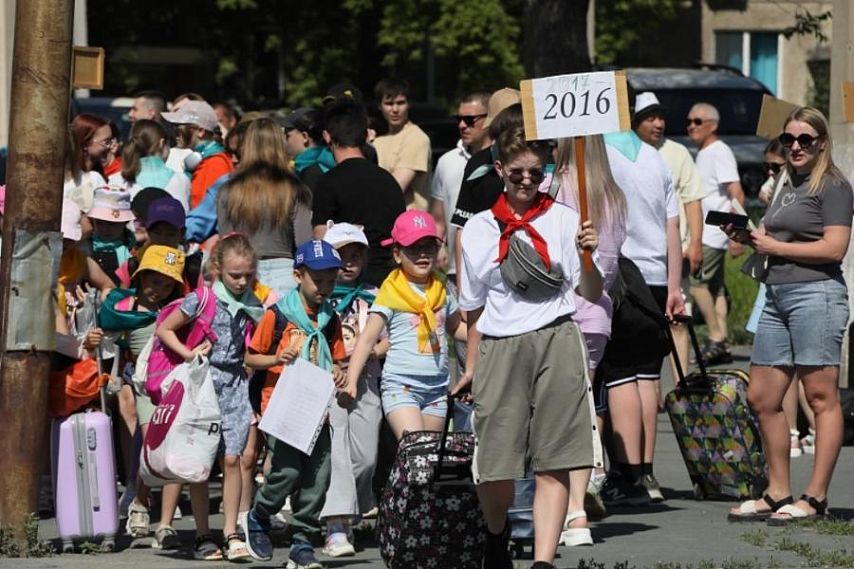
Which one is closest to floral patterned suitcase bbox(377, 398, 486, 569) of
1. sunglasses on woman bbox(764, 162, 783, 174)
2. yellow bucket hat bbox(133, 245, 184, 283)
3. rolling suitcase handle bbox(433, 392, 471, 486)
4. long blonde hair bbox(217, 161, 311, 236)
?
rolling suitcase handle bbox(433, 392, 471, 486)

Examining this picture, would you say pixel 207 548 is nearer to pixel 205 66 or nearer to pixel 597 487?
pixel 597 487

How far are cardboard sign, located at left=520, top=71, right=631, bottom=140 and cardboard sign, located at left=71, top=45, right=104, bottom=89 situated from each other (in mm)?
3246

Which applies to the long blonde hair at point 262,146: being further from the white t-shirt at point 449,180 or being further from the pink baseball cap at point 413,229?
the pink baseball cap at point 413,229

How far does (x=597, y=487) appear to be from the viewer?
922 cm

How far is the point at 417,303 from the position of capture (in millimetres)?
8422

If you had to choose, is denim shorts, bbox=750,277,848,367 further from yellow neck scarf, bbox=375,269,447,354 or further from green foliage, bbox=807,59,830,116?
green foliage, bbox=807,59,830,116

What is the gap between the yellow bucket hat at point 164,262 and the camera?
8.96 m

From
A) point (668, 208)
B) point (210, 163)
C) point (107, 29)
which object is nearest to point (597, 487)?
point (668, 208)

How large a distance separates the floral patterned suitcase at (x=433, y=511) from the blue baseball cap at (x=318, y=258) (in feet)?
2.81

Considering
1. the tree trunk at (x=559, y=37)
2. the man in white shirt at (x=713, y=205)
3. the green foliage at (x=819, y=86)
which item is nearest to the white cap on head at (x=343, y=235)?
the man in white shirt at (x=713, y=205)

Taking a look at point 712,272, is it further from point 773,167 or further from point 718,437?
point 718,437

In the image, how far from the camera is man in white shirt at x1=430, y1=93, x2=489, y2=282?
10664 millimetres

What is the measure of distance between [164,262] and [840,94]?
5837 mm

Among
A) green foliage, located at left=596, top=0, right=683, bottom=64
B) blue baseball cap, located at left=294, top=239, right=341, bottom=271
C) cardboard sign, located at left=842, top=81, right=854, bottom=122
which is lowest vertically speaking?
blue baseball cap, located at left=294, top=239, right=341, bottom=271
